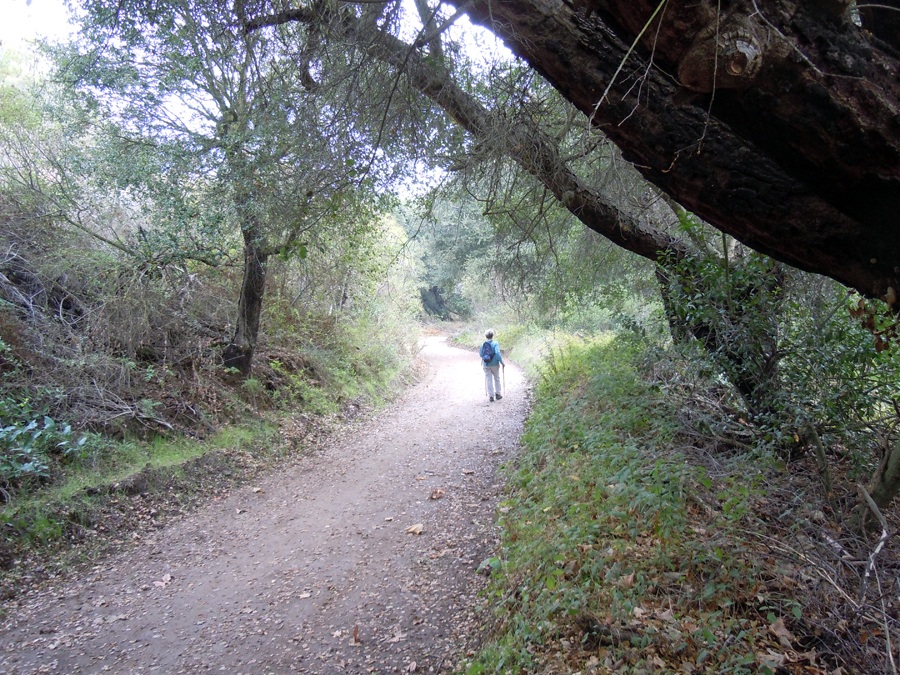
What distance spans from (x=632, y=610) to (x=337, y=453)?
6438 mm

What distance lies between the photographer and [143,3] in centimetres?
507

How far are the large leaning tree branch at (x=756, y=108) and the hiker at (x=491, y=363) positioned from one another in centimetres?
925

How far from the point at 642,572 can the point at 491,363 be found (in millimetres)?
8713

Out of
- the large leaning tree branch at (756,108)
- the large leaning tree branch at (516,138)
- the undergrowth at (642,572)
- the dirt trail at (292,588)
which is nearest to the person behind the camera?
the large leaning tree branch at (756,108)

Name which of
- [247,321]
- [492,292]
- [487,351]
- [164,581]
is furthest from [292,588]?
[487,351]

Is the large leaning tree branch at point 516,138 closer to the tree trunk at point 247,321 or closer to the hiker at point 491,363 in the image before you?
the tree trunk at point 247,321

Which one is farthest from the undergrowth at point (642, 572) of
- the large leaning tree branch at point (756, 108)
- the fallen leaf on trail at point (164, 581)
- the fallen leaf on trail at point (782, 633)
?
the fallen leaf on trail at point (164, 581)

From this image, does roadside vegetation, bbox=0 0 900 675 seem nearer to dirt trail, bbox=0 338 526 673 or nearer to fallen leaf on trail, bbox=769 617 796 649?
fallen leaf on trail, bbox=769 617 796 649

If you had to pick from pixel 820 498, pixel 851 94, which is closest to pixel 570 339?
pixel 820 498

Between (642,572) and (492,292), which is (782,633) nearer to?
(642,572)

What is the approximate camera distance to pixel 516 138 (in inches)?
213

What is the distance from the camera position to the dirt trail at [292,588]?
401 cm

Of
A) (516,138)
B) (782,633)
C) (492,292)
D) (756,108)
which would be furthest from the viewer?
(492,292)

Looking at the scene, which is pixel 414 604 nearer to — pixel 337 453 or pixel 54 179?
pixel 337 453
